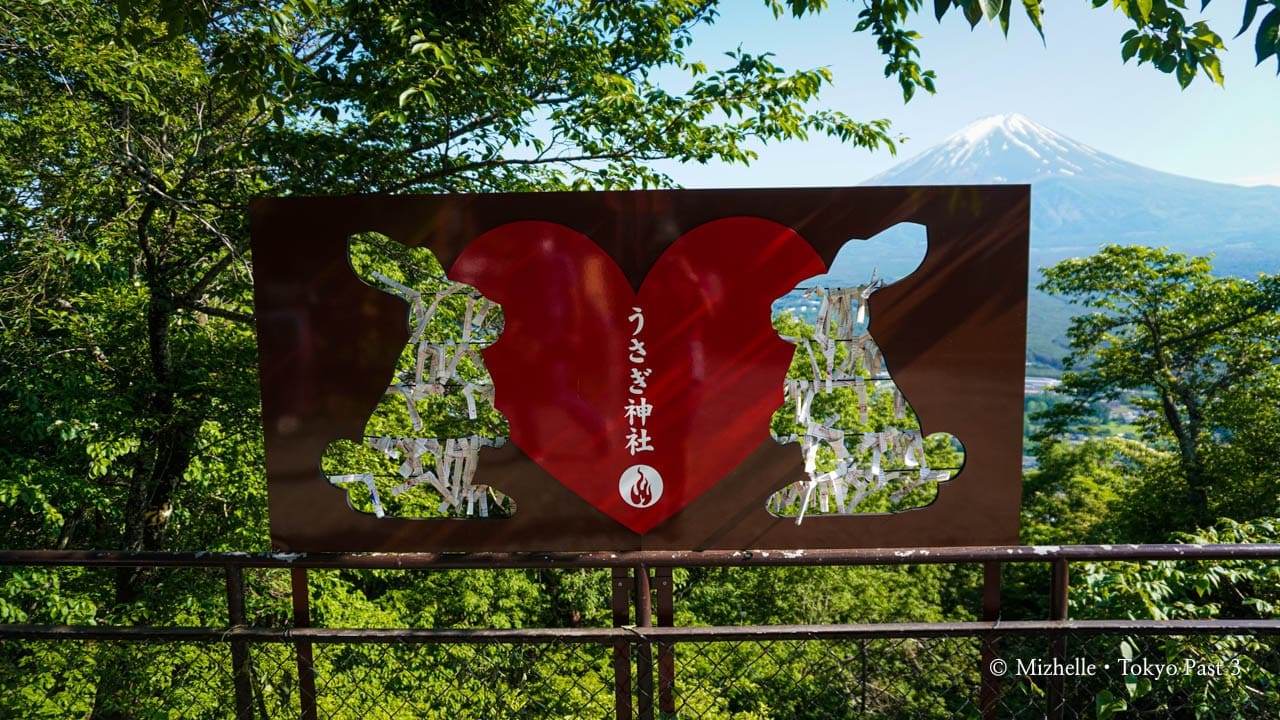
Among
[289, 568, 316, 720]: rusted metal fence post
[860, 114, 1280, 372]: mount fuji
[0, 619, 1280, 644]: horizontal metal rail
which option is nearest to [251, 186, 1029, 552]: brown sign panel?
[289, 568, 316, 720]: rusted metal fence post

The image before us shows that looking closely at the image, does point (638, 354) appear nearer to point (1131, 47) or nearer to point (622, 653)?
point (622, 653)

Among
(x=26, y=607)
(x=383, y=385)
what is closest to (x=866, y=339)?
(x=383, y=385)

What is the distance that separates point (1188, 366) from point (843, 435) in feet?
48.1

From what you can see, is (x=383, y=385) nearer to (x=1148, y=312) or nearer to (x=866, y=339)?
(x=866, y=339)

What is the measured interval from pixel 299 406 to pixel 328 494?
0.94ft

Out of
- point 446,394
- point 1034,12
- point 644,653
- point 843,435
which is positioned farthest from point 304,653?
point 1034,12

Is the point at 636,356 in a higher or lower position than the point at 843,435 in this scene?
higher

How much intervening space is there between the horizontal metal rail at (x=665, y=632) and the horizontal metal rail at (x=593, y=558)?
174 mm

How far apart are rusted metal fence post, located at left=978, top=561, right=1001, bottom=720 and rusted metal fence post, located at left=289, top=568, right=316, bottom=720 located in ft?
6.61

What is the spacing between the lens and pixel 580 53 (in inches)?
214

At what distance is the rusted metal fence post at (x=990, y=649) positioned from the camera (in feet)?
6.82

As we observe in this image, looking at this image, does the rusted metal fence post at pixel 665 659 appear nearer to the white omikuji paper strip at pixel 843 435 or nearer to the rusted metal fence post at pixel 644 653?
the rusted metal fence post at pixel 644 653

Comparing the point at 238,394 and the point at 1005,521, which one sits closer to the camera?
the point at 1005,521

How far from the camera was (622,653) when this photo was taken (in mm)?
2125
